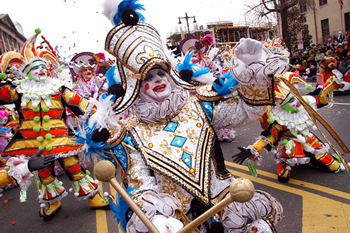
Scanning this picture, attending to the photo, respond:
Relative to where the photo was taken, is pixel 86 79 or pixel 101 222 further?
pixel 86 79

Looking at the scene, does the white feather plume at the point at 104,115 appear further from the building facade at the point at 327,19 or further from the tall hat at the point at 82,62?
the building facade at the point at 327,19

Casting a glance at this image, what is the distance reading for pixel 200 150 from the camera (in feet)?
5.41

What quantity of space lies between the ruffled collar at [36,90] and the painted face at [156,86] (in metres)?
1.99

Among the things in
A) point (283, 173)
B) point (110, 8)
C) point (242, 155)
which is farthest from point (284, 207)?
point (110, 8)

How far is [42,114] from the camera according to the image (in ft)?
10.4

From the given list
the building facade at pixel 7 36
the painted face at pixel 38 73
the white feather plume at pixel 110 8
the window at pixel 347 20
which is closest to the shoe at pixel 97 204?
the painted face at pixel 38 73

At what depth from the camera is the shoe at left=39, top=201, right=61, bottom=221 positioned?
340 centimetres

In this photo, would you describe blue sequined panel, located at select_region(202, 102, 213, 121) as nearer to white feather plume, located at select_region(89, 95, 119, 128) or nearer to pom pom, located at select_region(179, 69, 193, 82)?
pom pom, located at select_region(179, 69, 193, 82)

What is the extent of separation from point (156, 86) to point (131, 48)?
0.99ft

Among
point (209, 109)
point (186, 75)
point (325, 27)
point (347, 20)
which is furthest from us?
point (325, 27)

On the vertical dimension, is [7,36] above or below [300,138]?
above

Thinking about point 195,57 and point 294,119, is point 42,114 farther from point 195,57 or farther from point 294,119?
point 195,57

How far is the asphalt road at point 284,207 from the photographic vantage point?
251 centimetres

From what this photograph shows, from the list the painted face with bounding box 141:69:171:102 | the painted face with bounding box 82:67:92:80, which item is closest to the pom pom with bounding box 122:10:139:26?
the painted face with bounding box 141:69:171:102
